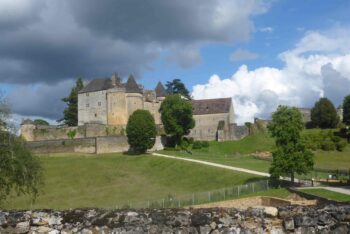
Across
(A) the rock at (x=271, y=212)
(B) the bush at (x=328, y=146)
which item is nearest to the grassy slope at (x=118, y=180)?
(B) the bush at (x=328, y=146)

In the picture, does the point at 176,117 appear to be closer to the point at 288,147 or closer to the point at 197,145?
the point at 197,145

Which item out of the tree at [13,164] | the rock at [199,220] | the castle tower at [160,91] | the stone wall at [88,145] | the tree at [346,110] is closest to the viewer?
the rock at [199,220]

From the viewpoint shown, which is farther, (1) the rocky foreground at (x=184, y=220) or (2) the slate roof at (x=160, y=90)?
(2) the slate roof at (x=160, y=90)

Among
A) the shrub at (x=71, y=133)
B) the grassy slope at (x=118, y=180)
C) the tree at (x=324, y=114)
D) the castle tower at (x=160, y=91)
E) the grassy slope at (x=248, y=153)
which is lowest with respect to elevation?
the grassy slope at (x=118, y=180)

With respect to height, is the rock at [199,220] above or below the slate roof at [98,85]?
below

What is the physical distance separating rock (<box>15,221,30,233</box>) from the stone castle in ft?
258

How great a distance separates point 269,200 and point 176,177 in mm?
21482

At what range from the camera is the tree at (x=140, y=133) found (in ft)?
238

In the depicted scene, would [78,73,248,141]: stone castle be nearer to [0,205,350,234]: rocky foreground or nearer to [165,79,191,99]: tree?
[165,79,191,99]: tree

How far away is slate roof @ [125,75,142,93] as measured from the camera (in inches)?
3383

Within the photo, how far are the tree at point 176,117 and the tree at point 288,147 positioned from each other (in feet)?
120

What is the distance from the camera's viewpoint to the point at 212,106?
90.6 metres

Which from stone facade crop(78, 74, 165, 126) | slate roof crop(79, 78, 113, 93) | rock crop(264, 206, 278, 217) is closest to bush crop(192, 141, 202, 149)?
stone facade crop(78, 74, 165, 126)

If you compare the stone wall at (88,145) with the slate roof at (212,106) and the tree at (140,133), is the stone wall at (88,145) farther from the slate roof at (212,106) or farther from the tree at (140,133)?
the slate roof at (212,106)
